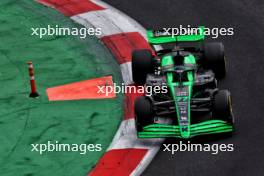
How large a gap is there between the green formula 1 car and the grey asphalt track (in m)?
0.28

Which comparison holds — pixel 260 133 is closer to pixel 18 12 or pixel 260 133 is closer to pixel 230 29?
pixel 230 29

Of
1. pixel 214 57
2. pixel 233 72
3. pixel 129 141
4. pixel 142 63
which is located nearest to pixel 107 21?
pixel 142 63

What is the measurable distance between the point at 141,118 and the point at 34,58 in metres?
3.93

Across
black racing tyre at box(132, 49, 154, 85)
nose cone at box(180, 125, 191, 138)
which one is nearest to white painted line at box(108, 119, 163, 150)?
nose cone at box(180, 125, 191, 138)

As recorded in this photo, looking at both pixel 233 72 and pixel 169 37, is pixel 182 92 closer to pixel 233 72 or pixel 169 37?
pixel 169 37

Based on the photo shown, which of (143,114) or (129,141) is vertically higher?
(143,114)

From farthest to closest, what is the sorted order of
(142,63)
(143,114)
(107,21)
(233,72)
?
(107,21) → (233,72) → (142,63) → (143,114)

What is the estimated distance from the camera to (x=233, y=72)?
48.6 feet

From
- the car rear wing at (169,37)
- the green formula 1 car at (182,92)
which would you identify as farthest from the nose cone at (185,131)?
the car rear wing at (169,37)

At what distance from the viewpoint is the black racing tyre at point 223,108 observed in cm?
1248

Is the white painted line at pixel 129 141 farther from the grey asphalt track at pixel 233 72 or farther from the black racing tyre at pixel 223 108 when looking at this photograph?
the black racing tyre at pixel 223 108

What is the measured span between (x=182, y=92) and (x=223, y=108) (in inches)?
30.9

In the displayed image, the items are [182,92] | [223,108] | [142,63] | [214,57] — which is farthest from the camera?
[142,63]

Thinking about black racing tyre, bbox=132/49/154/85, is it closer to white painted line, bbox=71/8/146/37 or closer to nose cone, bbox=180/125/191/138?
nose cone, bbox=180/125/191/138
